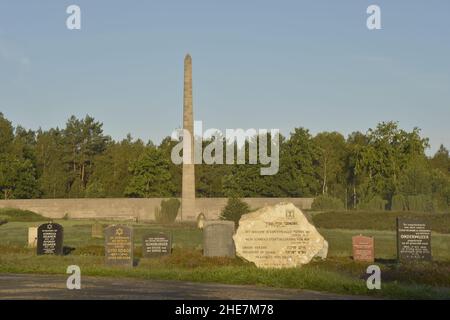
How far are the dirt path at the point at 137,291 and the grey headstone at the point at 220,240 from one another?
6812 mm

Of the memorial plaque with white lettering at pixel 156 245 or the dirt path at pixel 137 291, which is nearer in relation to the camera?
the dirt path at pixel 137 291

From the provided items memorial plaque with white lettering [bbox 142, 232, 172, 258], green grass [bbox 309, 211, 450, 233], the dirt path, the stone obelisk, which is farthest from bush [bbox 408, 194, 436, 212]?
the dirt path

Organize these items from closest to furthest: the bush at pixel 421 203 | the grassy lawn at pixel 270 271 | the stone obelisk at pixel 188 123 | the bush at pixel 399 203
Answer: the grassy lawn at pixel 270 271
the stone obelisk at pixel 188 123
the bush at pixel 421 203
the bush at pixel 399 203

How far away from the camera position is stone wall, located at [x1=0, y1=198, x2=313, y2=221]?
65812 millimetres

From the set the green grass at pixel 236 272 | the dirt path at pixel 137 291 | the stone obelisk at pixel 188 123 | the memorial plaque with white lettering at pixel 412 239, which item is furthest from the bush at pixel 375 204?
the dirt path at pixel 137 291

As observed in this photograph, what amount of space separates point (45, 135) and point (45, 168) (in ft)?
→ 30.7

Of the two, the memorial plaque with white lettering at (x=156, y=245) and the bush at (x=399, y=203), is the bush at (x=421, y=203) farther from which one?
the memorial plaque with white lettering at (x=156, y=245)

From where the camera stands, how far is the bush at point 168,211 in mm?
59250

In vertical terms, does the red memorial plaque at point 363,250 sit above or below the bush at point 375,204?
below

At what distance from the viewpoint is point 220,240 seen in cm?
2619

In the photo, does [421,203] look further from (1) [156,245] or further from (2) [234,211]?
(1) [156,245]

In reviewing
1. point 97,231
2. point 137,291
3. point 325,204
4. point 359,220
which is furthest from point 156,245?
point 325,204

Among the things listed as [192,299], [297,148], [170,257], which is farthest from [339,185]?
[192,299]
